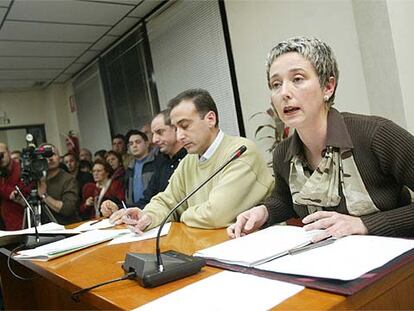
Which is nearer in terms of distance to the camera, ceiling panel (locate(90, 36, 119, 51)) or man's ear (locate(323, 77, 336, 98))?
man's ear (locate(323, 77, 336, 98))

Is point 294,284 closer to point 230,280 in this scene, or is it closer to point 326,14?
point 230,280

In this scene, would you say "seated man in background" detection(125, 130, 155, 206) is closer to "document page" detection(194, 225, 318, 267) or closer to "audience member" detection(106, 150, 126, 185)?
"audience member" detection(106, 150, 126, 185)

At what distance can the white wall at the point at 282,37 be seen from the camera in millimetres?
2258

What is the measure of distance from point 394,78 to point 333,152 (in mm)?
1166

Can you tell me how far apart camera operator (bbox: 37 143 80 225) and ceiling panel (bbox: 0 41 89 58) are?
1860mm

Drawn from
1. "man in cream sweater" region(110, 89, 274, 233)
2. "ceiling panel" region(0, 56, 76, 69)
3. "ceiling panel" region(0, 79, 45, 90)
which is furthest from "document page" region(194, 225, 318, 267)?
Result: "ceiling panel" region(0, 79, 45, 90)

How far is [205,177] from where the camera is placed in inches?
62.9

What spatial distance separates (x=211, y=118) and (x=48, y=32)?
120 inches

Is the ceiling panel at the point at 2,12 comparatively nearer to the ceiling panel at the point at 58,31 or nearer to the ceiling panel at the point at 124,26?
the ceiling panel at the point at 58,31

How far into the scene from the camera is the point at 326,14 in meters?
2.37

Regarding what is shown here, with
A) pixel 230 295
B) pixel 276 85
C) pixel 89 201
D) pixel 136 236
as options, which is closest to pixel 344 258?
pixel 230 295

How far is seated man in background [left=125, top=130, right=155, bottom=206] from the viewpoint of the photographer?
2635 mm

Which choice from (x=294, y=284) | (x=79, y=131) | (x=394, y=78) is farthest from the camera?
(x=79, y=131)

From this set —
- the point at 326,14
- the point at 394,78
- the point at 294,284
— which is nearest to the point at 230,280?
the point at 294,284
